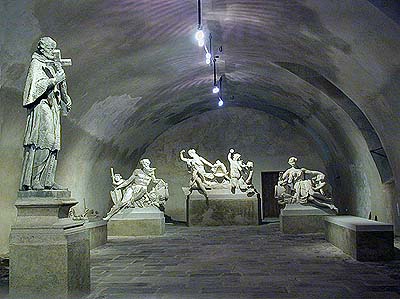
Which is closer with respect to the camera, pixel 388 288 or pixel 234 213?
pixel 388 288

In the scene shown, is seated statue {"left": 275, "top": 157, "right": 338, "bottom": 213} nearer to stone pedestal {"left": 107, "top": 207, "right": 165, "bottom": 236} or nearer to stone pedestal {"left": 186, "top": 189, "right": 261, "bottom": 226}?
stone pedestal {"left": 186, "top": 189, "right": 261, "bottom": 226}

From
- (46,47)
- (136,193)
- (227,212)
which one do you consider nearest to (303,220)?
(227,212)

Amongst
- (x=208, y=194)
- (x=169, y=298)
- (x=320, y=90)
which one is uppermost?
(x=320, y=90)

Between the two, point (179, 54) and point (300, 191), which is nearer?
point (179, 54)

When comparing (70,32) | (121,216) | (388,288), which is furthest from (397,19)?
(121,216)

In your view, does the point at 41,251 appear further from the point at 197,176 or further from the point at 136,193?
the point at 197,176

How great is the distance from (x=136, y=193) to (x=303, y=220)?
527 centimetres

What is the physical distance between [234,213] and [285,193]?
11.9ft

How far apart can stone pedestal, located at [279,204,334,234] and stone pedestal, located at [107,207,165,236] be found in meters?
3.96

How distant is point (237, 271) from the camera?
9.45 meters

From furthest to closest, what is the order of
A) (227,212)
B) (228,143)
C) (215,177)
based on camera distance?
(228,143)
(215,177)
(227,212)

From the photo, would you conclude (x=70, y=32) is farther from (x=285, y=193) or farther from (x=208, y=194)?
(x=208, y=194)

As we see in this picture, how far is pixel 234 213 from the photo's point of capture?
20688mm

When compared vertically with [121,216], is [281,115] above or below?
above
